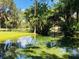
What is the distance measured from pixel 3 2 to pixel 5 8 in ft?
7.71

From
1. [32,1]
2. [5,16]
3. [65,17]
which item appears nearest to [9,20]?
[5,16]

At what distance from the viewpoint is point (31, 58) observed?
950 cm

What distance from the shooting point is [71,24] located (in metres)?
30.5

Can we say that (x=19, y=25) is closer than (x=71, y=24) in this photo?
No

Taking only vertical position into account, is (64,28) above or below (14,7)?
below

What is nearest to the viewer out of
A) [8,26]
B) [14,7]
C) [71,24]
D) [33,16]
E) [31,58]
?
[31,58]

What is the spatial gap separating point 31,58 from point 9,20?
45.2m

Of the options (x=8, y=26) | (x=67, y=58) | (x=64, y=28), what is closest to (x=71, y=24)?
(x=64, y=28)

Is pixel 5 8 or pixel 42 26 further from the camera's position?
pixel 5 8

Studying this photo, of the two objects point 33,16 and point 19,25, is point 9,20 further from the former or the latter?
point 33,16

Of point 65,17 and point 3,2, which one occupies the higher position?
point 3,2

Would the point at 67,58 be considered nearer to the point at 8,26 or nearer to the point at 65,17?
the point at 65,17

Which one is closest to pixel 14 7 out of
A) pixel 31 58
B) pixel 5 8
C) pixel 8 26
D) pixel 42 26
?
pixel 5 8

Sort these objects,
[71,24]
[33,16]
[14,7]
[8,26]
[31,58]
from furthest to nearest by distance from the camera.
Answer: [14,7] < [8,26] < [33,16] < [71,24] < [31,58]
